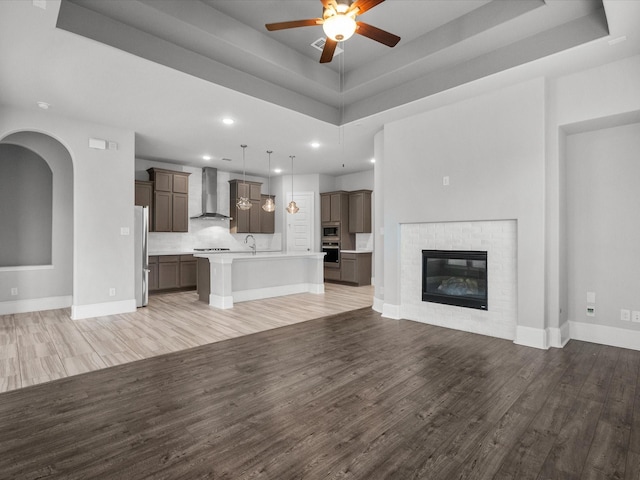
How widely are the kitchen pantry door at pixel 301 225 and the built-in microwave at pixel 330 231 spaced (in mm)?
380

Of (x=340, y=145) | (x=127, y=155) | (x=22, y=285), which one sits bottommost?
(x=22, y=285)

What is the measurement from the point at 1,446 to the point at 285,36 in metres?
4.33

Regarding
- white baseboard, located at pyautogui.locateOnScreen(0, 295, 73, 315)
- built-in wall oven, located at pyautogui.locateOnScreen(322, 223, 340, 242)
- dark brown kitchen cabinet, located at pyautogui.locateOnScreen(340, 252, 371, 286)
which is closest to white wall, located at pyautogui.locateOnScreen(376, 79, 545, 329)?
dark brown kitchen cabinet, located at pyautogui.locateOnScreen(340, 252, 371, 286)

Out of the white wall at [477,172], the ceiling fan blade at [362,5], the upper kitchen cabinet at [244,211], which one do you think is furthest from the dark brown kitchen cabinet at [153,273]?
the ceiling fan blade at [362,5]

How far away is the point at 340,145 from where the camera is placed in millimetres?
6719

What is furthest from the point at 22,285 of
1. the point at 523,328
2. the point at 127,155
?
the point at 523,328

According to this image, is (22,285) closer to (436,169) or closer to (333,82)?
(333,82)

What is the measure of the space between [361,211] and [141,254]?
5.29m

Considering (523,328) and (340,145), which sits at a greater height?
(340,145)

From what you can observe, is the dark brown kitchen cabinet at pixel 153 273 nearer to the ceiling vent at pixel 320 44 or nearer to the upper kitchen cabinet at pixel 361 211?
the upper kitchen cabinet at pixel 361 211

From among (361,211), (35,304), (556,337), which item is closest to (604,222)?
(556,337)

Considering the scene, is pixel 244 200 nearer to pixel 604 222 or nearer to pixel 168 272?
pixel 168 272

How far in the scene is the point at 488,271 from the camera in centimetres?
426

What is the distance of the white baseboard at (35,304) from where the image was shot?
5.42 m
